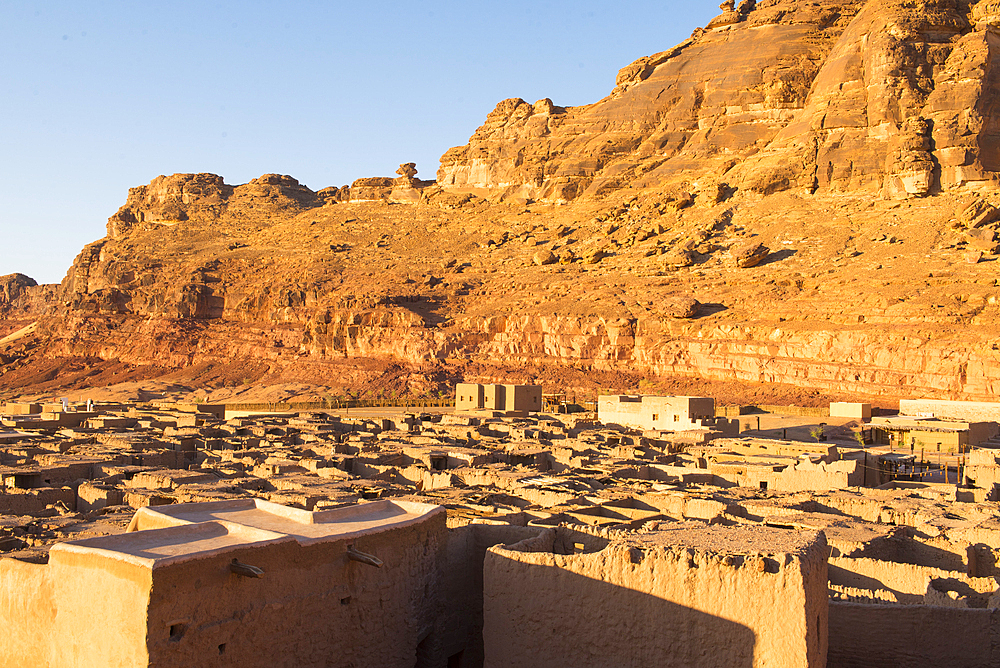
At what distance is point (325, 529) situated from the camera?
8.17 m

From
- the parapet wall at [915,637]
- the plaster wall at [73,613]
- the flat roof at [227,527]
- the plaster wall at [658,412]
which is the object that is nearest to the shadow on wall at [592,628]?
the flat roof at [227,527]

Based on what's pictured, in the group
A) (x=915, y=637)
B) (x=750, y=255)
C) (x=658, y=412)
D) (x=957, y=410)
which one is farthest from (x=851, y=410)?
(x=915, y=637)

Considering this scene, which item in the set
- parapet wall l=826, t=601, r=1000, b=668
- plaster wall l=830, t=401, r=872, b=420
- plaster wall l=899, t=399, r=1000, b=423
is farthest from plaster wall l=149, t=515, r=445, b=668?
plaster wall l=830, t=401, r=872, b=420

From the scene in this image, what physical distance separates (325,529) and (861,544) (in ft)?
20.5

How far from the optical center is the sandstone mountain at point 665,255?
47312 mm

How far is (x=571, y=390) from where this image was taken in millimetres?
49594

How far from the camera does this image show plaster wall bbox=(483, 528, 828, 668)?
272 inches

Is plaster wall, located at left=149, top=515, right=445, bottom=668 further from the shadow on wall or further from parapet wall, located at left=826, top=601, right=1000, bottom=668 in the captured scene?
parapet wall, located at left=826, top=601, right=1000, bottom=668

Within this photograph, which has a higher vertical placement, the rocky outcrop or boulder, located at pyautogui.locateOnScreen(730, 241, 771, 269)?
the rocky outcrop

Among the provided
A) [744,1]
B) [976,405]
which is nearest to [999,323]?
[976,405]

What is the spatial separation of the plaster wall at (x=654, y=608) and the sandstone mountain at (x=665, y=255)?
3648cm

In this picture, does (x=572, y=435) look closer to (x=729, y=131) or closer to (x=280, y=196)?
(x=729, y=131)

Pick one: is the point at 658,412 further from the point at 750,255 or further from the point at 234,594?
the point at 750,255

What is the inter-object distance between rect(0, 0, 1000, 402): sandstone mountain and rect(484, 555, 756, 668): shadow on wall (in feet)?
120
